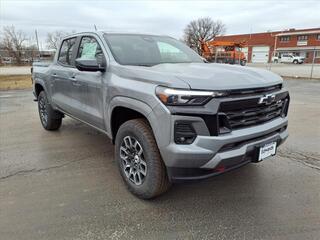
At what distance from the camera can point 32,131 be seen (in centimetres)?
617

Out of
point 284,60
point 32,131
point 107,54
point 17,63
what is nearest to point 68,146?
point 32,131

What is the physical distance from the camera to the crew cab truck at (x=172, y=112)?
2.60 meters

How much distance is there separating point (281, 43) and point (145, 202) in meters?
66.9

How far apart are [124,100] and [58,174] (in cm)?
155

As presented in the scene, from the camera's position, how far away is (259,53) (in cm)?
6341

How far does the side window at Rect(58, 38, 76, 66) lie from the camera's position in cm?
478

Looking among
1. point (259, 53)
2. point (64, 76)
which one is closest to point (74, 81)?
point (64, 76)

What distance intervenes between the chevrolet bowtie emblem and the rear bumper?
0.26 m

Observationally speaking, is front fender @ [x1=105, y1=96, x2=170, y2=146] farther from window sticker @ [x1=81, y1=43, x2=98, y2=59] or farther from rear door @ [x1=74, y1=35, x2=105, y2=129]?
window sticker @ [x1=81, y1=43, x2=98, y2=59]

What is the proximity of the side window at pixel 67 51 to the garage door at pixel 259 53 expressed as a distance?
6110 cm

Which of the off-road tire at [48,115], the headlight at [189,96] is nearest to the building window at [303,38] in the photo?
the off-road tire at [48,115]

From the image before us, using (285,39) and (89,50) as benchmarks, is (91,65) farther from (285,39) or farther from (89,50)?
(285,39)

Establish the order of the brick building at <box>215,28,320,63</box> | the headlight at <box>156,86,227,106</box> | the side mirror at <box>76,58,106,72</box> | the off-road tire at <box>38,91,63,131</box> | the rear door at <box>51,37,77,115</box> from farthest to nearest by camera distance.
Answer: the brick building at <box>215,28,320,63</box> < the off-road tire at <box>38,91,63,131</box> < the rear door at <box>51,37,77,115</box> < the side mirror at <box>76,58,106,72</box> < the headlight at <box>156,86,227,106</box>

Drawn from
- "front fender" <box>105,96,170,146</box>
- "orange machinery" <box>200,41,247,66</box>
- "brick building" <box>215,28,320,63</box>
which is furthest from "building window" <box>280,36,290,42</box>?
"front fender" <box>105,96,170,146</box>
